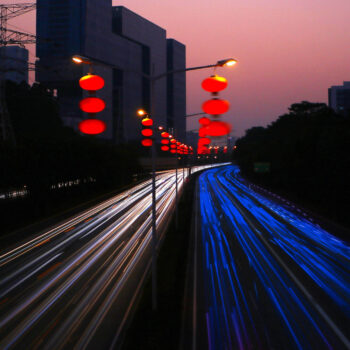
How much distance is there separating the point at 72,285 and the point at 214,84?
10677 millimetres

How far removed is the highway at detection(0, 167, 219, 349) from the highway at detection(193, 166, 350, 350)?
279 cm

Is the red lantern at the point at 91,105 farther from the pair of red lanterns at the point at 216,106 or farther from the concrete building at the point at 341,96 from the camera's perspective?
the concrete building at the point at 341,96

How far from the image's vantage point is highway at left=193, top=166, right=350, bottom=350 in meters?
11.0

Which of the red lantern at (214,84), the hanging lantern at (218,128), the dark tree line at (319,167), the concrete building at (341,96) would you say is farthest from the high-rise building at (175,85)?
the hanging lantern at (218,128)

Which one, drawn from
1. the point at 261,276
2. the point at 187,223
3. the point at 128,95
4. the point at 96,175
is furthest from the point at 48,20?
the point at 261,276

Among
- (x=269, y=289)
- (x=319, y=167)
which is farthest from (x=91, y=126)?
(x=319, y=167)

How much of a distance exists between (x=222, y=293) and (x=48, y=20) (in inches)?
4219

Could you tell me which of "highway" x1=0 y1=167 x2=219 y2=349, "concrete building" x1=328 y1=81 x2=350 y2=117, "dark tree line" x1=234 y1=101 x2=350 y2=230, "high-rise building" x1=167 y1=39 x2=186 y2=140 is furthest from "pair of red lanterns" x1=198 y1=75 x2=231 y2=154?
"concrete building" x1=328 y1=81 x2=350 y2=117

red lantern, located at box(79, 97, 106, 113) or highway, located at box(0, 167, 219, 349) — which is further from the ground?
red lantern, located at box(79, 97, 106, 113)

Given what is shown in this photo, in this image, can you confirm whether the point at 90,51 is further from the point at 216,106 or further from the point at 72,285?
the point at 216,106

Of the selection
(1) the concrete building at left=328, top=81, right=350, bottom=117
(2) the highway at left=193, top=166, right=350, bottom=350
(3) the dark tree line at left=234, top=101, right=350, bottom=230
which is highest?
(1) the concrete building at left=328, top=81, right=350, bottom=117

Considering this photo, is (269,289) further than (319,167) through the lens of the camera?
No

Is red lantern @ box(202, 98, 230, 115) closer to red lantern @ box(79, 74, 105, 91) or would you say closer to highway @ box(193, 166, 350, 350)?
red lantern @ box(79, 74, 105, 91)

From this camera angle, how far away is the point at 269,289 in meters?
15.1
